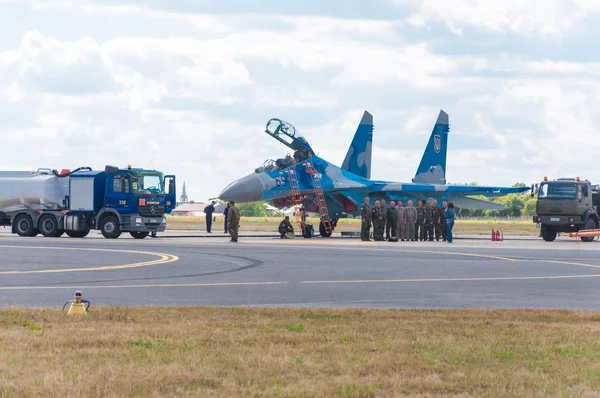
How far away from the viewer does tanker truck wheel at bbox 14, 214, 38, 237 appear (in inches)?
1571

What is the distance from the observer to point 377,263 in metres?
24.2

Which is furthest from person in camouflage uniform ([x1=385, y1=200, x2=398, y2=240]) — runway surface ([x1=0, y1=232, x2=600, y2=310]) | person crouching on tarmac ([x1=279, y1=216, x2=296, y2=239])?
runway surface ([x1=0, y1=232, x2=600, y2=310])

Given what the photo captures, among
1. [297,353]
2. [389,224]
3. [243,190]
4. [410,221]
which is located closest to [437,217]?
[410,221]

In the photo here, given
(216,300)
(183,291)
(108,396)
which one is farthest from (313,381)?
(183,291)

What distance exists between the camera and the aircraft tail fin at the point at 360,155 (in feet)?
152

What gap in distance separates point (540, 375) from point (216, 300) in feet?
23.8

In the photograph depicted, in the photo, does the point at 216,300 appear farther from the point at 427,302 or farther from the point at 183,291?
the point at 427,302

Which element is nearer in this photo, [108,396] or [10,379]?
[108,396]

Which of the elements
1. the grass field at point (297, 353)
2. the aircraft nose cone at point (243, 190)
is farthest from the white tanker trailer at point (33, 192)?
the grass field at point (297, 353)

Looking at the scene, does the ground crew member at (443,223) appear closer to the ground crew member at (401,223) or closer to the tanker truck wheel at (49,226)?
the ground crew member at (401,223)

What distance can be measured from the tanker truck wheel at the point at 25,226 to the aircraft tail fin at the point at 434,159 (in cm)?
2052

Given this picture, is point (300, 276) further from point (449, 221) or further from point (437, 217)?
point (437, 217)

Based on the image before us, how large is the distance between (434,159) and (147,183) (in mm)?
18026

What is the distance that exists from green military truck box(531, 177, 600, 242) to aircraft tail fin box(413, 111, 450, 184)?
11.7 metres
